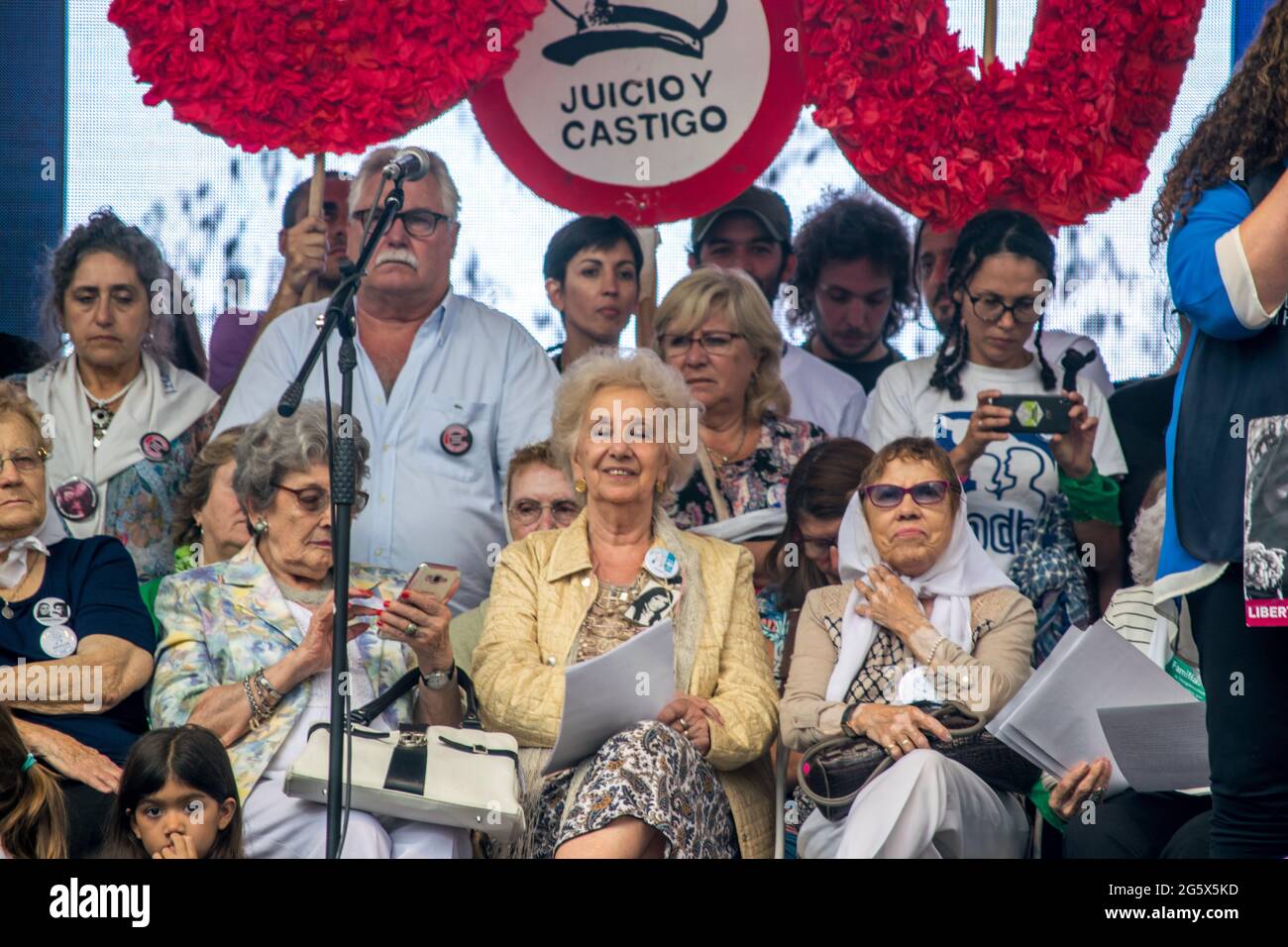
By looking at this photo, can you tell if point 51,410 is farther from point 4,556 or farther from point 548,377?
point 548,377

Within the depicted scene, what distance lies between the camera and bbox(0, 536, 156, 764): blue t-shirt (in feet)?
13.5

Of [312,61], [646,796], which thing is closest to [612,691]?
[646,796]

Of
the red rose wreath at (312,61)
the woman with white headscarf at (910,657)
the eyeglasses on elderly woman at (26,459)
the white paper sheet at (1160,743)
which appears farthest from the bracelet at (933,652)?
the eyeglasses on elderly woman at (26,459)

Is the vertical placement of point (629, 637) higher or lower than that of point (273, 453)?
lower

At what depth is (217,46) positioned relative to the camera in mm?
4938

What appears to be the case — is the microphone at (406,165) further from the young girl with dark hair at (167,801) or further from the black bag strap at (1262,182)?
the black bag strap at (1262,182)

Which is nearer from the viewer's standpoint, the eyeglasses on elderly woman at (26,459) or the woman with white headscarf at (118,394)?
the eyeglasses on elderly woman at (26,459)

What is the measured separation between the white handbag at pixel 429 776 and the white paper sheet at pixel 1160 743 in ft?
4.20

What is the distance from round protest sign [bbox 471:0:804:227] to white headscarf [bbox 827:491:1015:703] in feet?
3.96

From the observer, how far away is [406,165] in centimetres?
368

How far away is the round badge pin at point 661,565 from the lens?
171 inches

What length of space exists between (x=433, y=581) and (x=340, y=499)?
1.79 ft

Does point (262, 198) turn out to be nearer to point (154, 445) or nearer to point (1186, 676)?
point (154, 445)
